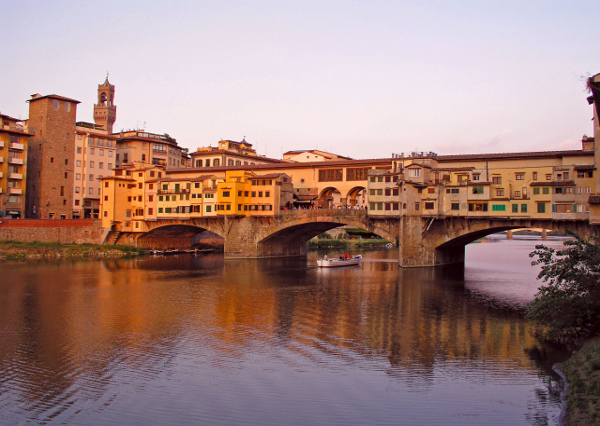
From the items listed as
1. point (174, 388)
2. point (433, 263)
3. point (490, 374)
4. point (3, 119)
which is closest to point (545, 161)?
point (433, 263)

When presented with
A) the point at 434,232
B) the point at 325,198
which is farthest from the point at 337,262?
the point at 434,232

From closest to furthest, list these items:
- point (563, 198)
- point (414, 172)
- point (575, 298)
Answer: point (575, 298) < point (563, 198) < point (414, 172)

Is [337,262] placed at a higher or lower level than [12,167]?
lower

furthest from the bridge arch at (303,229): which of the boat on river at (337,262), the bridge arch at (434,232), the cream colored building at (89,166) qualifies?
the cream colored building at (89,166)

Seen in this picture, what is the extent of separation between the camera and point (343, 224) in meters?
54.0

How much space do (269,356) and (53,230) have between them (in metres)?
52.1

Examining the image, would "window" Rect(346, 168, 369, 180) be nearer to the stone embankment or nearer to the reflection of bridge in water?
the reflection of bridge in water

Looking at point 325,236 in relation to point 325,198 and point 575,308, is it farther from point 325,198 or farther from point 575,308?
point 575,308

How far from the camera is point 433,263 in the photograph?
4806cm

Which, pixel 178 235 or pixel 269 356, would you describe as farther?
pixel 178 235

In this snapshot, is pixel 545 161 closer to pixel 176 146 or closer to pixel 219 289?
pixel 219 289

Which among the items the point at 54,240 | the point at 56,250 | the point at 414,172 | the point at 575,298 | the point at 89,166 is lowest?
the point at 575,298

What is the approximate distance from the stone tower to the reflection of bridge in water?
3761 cm

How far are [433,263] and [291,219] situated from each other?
1624 cm
